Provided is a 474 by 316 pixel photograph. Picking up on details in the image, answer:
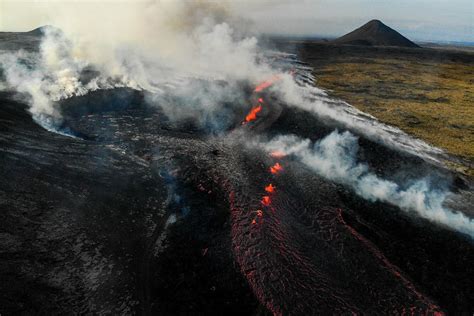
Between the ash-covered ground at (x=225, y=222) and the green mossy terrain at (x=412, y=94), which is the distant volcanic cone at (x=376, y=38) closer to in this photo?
the green mossy terrain at (x=412, y=94)

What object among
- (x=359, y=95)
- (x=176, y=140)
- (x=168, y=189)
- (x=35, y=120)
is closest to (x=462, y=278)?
(x=168, y=189)

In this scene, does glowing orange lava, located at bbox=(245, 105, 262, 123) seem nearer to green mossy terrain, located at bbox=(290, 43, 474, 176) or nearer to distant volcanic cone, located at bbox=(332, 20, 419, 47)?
green mossy terrain, located at bbox=(290, 43, 474, 176)

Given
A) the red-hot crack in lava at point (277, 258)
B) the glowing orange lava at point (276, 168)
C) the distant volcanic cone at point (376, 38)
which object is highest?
the distant volcanic cone at point (376, 38)

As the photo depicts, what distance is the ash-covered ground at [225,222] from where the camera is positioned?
10.5m

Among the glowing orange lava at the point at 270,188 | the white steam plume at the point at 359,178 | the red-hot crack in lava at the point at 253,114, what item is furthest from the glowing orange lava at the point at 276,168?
the red-hot crack in lava at the point at 253,114

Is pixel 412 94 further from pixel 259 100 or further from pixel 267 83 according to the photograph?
pixel 259 100

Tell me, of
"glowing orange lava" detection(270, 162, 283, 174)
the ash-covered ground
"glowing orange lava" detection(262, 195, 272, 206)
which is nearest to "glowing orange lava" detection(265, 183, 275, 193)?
the ash-covered ground

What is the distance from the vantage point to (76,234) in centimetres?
1284

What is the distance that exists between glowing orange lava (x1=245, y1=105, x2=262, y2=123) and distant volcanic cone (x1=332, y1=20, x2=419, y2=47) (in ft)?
382

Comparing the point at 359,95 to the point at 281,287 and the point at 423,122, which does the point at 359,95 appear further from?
the point at 281,287

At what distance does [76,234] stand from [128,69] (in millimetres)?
29131

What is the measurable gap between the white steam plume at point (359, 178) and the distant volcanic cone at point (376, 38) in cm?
12405

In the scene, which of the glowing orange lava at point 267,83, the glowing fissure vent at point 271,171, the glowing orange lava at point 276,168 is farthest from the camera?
the glowing orange lava at point 267,83

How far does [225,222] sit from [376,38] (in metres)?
153
